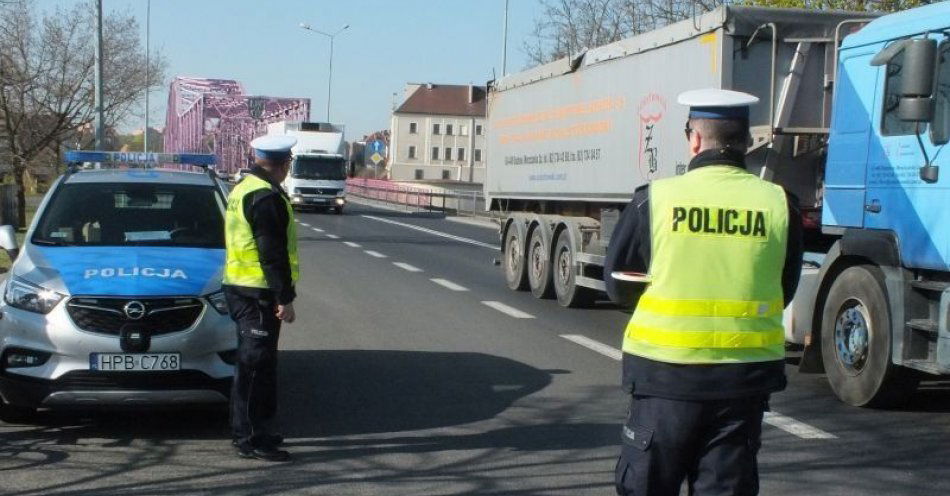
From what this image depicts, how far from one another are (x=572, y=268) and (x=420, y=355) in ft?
14.6

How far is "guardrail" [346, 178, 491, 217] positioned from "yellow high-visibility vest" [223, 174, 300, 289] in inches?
1261

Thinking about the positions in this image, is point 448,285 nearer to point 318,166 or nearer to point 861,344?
point 861,344

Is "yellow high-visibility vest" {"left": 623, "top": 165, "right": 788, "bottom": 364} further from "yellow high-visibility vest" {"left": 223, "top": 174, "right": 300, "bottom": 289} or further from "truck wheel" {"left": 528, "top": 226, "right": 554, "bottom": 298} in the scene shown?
"truck wheel" {"left": 528, "top": 226, "right": 554, "bottom": 298}

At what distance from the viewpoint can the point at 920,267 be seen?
7.93 meters

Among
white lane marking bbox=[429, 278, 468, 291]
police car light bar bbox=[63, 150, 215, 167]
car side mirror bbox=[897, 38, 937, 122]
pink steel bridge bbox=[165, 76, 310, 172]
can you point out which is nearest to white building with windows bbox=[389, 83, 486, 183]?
pink steel bridge bbox=[165, 76, 310, 172]

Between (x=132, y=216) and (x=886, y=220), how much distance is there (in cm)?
494

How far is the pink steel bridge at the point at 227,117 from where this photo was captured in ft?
172

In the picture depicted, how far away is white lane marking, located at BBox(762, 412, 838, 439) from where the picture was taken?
766cm

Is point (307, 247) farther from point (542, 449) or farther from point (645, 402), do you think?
point (645, 402)

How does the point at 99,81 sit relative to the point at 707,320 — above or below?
above

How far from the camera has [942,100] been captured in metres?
7.78

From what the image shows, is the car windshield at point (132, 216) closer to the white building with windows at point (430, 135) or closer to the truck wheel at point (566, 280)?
the truck wheel at point (566, 280)

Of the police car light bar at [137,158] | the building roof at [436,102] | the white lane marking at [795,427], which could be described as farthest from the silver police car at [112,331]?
the building roof at [436,102]

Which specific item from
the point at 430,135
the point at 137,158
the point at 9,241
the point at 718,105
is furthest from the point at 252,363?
the point at 430,135
